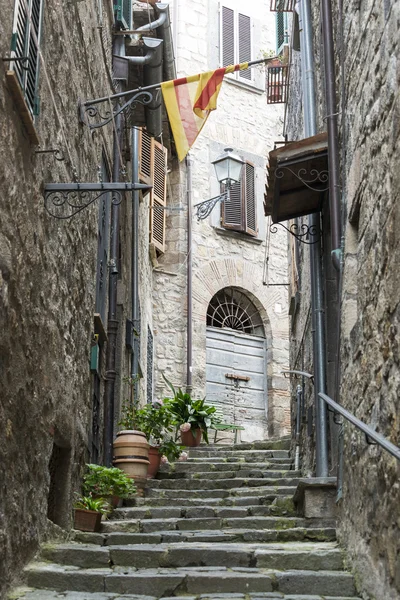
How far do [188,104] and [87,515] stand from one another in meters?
3.49

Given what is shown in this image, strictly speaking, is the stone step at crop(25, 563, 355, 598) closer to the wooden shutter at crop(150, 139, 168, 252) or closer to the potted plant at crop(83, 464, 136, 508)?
the potted plant at crop(83, 464, 136, 508)

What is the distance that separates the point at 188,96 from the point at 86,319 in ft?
6.84

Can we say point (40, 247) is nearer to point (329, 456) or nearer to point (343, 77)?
point (343, 77)

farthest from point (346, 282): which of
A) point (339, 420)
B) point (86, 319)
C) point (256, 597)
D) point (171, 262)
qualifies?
point (171, 262)

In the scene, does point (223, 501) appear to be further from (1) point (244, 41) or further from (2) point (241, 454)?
(1) point (244, 41)

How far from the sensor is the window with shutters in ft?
50.2

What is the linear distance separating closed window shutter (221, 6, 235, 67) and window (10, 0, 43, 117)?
43.9 ft

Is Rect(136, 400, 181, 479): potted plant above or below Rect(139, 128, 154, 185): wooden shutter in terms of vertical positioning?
below

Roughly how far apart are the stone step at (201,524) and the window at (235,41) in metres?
13.1

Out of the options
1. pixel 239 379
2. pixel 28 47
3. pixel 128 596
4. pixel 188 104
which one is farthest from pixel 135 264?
pixel 128 596

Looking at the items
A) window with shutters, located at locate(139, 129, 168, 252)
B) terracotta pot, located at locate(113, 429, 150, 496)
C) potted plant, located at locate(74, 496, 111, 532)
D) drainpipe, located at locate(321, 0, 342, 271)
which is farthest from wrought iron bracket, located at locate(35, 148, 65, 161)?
window with shutters, located at locate(139, 129, 168, 252)

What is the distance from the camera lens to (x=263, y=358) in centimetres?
1683

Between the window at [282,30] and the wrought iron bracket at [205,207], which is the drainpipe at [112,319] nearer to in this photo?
the window at [282,30]

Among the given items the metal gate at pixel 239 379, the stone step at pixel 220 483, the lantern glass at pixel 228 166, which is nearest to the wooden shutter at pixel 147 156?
the lantern glass at pixel 228 166
